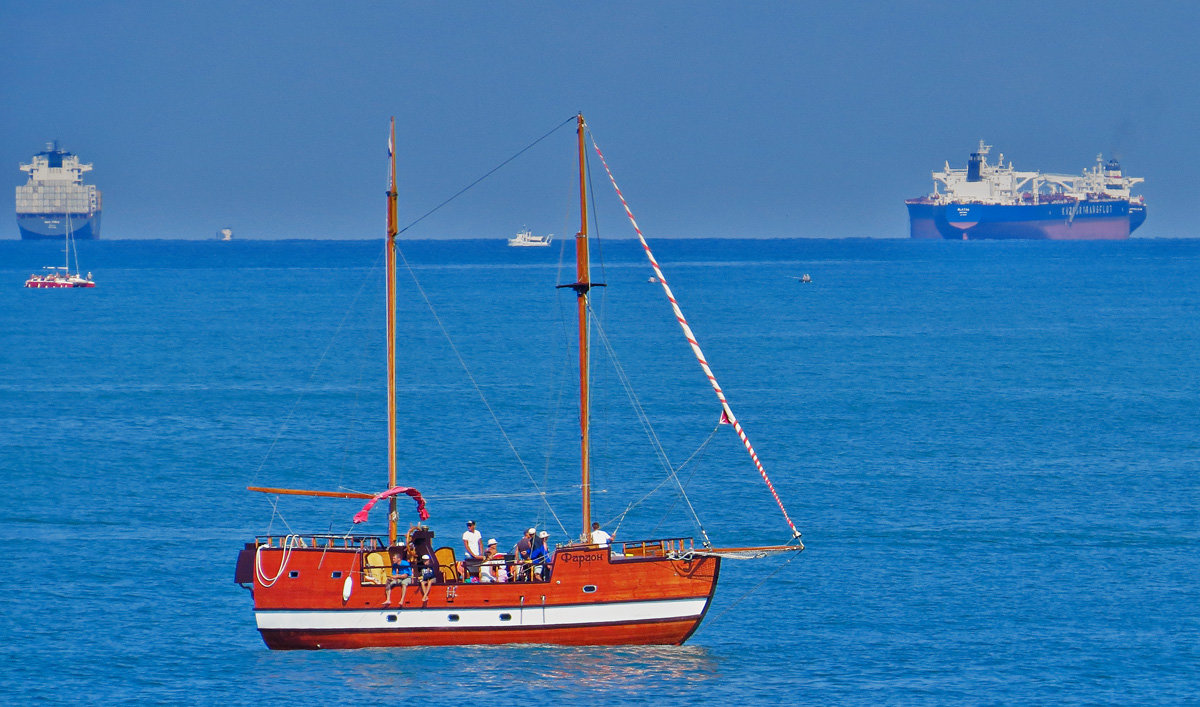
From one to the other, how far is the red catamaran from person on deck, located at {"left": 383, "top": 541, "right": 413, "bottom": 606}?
11 centimetres

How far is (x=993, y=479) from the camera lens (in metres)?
56.9

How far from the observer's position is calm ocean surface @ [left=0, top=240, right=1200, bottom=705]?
114 ft

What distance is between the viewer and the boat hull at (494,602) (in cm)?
3459

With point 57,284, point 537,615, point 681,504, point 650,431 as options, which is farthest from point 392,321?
point 57,284

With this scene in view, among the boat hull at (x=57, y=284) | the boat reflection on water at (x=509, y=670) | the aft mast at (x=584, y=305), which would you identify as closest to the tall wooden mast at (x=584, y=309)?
the aft mast at (x=584, y=305)

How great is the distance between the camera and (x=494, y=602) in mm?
34844

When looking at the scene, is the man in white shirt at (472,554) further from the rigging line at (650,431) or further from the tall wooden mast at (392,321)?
the rigging line at (650,431)

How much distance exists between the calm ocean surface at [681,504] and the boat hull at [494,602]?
53 centimetres

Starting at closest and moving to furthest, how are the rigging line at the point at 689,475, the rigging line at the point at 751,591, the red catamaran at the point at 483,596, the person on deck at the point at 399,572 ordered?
the red catamaran at the point at 483,596 → the person on deck at the point at 399,572 → the rigging line at the point at 751,591 → the rigging line at the point at 689,475

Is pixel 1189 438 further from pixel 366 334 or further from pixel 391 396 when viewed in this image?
pixel 366 334

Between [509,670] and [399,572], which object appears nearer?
[509,670]

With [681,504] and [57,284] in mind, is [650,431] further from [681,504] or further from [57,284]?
[57,284]

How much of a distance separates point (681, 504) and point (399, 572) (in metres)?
18.3

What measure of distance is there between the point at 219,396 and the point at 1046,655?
177 feet
